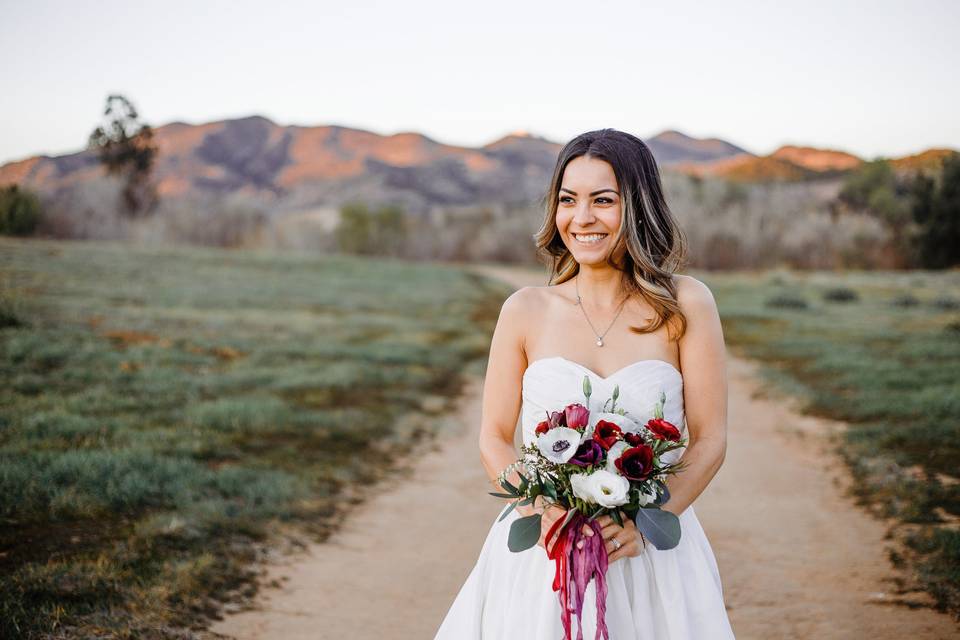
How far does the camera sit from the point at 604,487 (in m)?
1.98

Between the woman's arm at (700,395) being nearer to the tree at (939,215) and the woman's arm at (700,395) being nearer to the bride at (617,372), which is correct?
the bride at (617,372)

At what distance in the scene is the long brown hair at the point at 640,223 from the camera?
2520mm

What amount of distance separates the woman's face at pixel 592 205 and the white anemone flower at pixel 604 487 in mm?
873

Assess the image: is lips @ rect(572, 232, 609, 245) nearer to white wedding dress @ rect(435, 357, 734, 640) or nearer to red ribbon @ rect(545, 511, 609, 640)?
white wedding dress @ rect(435, 357, 734, 640)

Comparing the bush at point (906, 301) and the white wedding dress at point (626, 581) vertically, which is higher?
the white wedding dress at point (626, 581)

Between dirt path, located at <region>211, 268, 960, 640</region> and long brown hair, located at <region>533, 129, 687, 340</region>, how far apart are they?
2.63 metres

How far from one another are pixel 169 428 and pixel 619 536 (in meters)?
6.18

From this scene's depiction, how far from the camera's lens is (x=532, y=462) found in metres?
2.19

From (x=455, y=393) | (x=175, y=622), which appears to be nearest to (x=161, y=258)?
(x=455, y=393)

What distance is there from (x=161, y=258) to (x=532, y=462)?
2441 cm

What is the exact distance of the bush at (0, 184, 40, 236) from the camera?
13586 mm

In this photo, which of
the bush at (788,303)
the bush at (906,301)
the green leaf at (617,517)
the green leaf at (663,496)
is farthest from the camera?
the bush at (788,303)

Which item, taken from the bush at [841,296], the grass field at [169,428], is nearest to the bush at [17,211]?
the grass field at [169,428]

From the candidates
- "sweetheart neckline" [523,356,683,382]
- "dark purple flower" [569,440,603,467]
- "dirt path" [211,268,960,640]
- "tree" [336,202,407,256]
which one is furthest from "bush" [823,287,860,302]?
"tree" [336,202,407,256]
